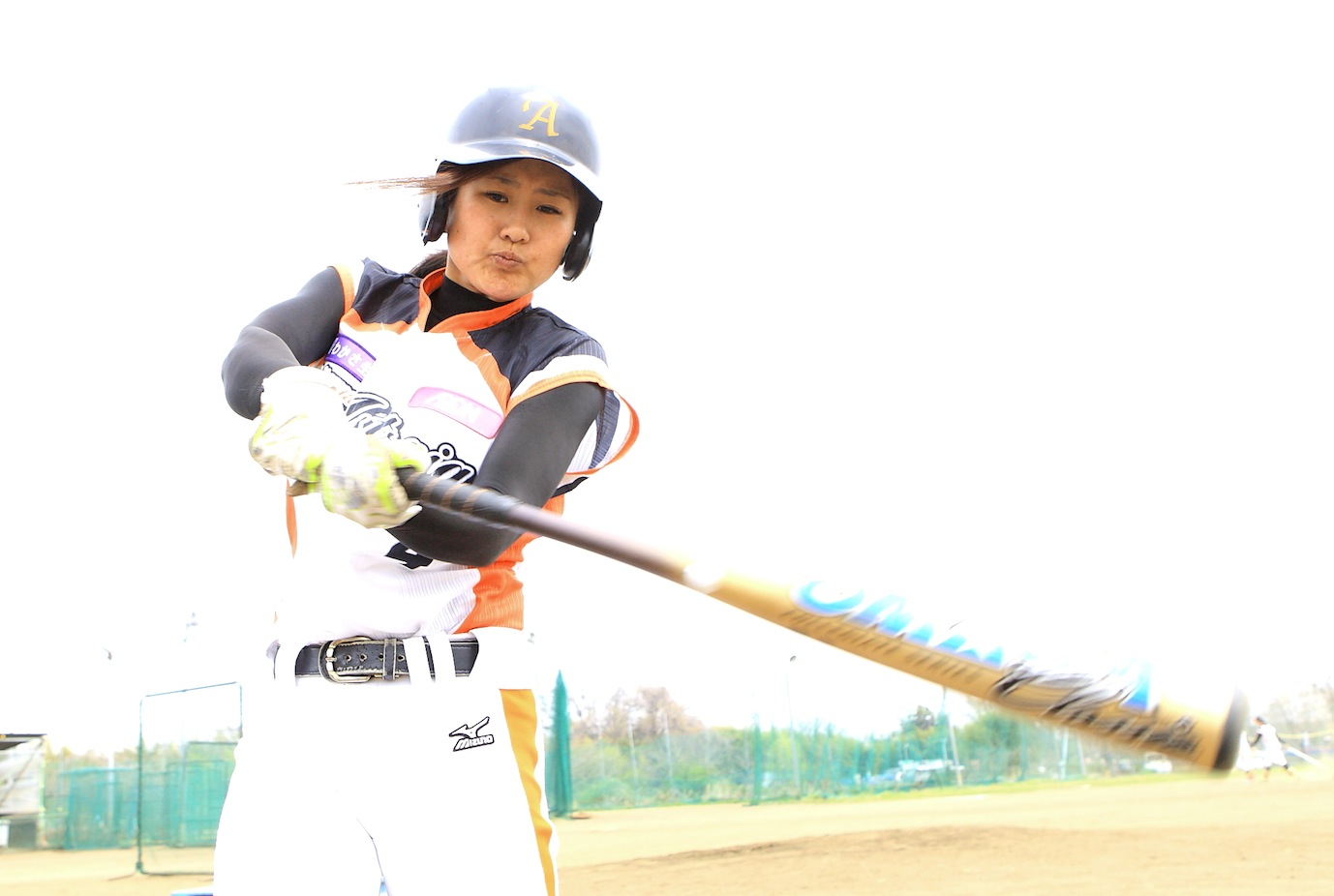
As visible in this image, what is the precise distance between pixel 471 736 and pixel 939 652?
0.98 metres

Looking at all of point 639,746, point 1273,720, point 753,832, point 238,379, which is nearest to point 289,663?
point 238,379

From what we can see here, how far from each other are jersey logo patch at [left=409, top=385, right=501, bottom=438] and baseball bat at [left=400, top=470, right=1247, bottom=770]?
1.15 feet

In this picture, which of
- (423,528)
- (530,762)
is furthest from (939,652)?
(423,528)

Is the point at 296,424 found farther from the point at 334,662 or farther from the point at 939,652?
the point at 939,652

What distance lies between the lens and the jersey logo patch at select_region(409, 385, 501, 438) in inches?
109

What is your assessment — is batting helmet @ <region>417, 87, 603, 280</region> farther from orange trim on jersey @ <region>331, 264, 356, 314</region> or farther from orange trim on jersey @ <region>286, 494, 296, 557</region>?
orange trim on jersey @ <region>286, 494, 296, 557</region>

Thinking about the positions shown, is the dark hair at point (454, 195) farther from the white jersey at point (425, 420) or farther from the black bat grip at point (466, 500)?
the black bat grip at point (466, 500)

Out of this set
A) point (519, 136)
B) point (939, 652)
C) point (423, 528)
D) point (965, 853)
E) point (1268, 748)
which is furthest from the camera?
point (1268, 748)

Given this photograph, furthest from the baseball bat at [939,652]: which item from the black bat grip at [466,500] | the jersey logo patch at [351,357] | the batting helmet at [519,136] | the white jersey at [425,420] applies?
the batting helmet at [519,136]

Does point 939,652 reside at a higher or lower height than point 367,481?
lower

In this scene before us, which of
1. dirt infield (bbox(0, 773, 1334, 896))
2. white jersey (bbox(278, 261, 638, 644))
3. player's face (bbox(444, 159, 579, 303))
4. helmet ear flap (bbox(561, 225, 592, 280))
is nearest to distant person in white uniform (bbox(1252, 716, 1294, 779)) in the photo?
dirt infield (bbox(0, 773, 1334, 896))

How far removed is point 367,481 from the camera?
234 centimetres

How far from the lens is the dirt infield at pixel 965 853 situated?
1048 cm

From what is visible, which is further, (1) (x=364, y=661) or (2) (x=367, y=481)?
(1) (x=364, y=661)
